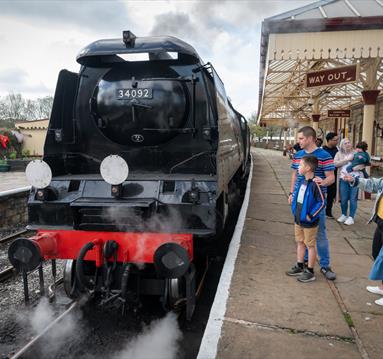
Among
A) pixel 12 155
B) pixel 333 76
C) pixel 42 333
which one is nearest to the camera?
pixel 42 333

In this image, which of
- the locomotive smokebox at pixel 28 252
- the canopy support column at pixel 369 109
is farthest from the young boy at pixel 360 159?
the locomotive smokebox at pixel 28 252

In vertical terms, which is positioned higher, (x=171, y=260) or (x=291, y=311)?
(x=171, y=260)

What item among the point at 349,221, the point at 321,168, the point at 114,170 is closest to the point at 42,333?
the point at 114,170

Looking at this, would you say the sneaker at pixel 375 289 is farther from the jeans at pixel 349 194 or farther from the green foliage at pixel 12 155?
the green foliage at pixel 12 155

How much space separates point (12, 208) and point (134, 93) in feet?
20.1

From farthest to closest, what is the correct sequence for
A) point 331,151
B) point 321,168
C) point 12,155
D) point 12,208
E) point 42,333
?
point 12,155, point 12,208, point 331,151, point 321,168, point 42,333

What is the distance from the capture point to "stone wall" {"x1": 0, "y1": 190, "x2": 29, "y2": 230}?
809cm

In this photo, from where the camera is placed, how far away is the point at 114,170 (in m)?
3.24

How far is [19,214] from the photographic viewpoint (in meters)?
8.76

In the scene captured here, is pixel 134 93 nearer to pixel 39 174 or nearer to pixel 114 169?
pixel 114 169

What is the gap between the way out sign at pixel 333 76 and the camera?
6976 millimetres

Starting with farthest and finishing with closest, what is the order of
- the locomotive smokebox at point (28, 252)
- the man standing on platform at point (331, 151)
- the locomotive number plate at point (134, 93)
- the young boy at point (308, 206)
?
the man standing on platform at point (331, 151) < the locomotive number plate at point (134, 93) < the young boy at point (308, 206) < the locomotive smokebox at point (28, 252)

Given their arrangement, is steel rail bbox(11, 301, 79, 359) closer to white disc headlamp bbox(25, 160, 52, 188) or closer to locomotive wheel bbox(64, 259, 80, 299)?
locomotive wheel bbox(64, 259, 80, 299)

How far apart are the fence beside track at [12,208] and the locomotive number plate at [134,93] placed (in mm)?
5512
